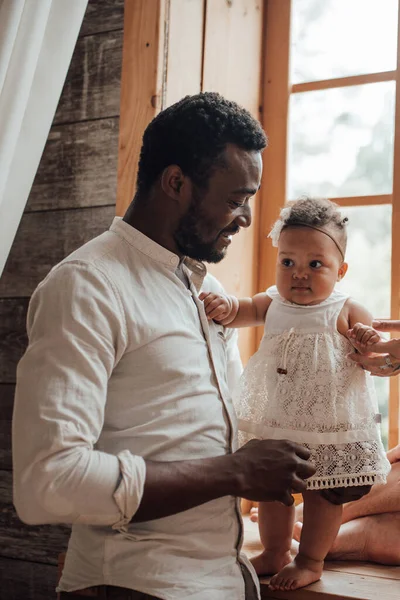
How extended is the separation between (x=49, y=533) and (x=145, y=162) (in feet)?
3.50

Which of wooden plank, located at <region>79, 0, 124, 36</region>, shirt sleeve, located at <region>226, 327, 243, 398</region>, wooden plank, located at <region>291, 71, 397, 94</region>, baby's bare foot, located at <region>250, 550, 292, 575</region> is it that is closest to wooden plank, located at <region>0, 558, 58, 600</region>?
baby's bare foot, located at <region>250, 550, 292, 575</region>

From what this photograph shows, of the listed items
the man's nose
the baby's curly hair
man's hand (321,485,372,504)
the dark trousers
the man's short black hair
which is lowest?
the dark trousers

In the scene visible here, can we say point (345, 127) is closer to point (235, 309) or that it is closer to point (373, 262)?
point (373, 262)

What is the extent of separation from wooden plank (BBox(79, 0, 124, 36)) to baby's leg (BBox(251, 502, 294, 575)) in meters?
1.33

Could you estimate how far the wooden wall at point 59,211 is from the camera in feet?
6.28

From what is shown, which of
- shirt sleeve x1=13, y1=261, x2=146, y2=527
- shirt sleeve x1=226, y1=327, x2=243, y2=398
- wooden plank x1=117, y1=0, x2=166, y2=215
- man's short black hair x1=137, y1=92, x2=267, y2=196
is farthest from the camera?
wooden plank x1=117, y1=0, x2=166, y2=215

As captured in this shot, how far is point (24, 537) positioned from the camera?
1.94 metres

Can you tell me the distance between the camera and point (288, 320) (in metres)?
1.64

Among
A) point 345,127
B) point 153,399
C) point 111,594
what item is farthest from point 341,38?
point 111,594

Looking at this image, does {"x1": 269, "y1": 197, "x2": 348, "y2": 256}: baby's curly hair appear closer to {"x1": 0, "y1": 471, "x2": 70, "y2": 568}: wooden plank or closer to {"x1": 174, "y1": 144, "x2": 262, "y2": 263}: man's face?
{"x1": 174, "y1": 144, "x2": 262, "y2": 263}: man's face

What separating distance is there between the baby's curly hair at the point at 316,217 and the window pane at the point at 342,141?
523 mm

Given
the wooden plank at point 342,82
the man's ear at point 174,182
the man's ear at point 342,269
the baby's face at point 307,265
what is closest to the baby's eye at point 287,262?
the baby's face at point 307,265

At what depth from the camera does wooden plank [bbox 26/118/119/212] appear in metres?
1.91

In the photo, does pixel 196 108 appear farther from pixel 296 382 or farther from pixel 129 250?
pixel 296 382
